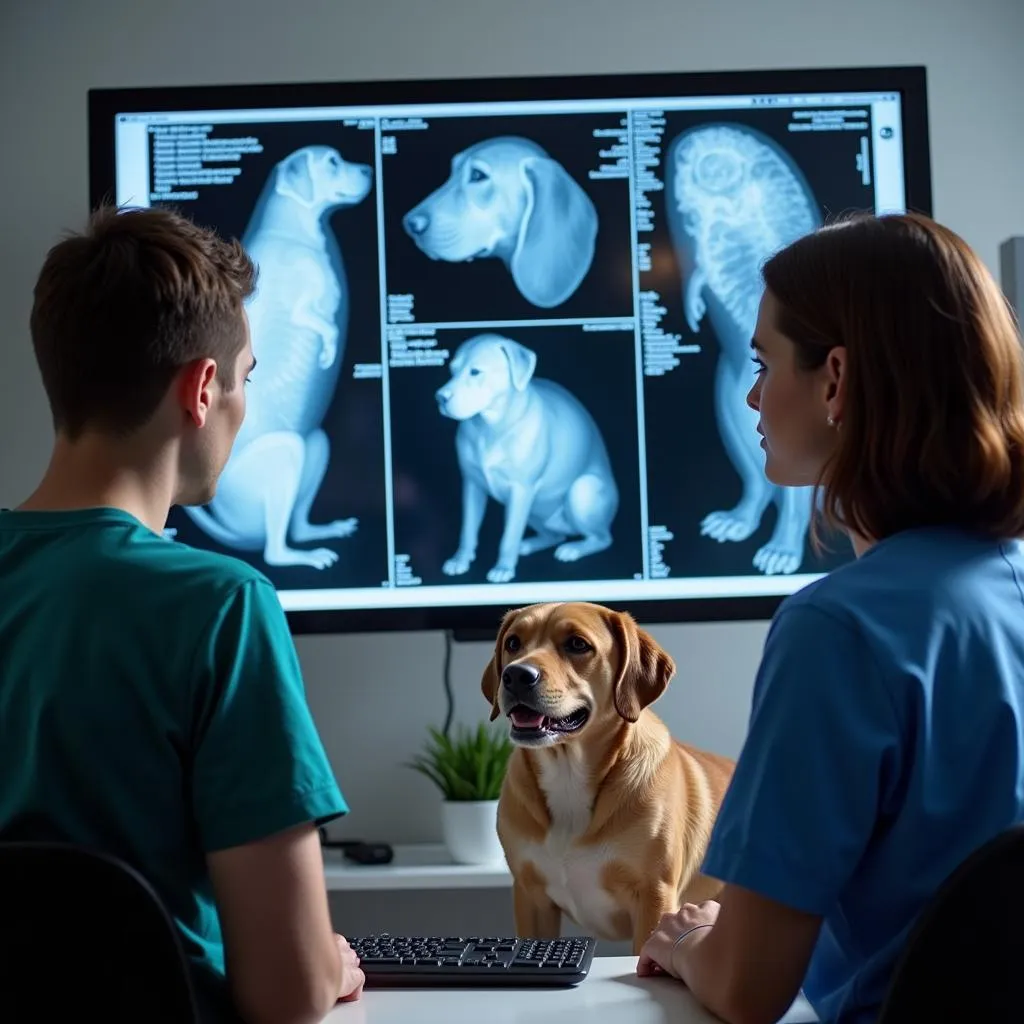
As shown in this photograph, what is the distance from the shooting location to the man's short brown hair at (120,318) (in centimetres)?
101

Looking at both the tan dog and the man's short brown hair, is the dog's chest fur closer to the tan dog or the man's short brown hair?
the tan dog

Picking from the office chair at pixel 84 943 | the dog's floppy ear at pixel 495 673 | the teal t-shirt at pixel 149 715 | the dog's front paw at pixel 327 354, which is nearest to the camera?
the office chair at pixel 84 943

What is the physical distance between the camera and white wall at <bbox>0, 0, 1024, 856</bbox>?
8.95 feet

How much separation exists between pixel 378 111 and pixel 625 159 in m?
0.50

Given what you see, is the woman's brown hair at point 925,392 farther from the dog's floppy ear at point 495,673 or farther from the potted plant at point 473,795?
the potted plant at point 473,795

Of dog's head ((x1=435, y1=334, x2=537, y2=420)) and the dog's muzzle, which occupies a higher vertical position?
dog's head ((x1=435, y1=334, x2=537, y2=420))

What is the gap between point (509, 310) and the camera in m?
2.46

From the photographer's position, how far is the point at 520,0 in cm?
277

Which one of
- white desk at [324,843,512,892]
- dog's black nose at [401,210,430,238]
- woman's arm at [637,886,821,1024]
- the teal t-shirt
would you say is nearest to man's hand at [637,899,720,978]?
woman's arm at [637,886,821,1024]

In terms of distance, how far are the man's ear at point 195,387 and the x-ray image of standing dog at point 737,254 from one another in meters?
1.53

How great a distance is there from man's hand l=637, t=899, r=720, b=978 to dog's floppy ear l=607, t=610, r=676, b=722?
26.0 inches

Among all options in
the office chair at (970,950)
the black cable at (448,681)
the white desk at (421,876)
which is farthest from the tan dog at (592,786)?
the office chair at (970,950)

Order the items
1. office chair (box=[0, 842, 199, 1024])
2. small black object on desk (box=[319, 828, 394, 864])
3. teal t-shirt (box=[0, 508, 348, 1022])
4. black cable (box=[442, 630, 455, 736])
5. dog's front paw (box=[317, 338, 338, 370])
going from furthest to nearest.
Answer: black cable (box=[442, 630, 455, 736]) < dog's front paw (box=[317, 338, 338, 370]) < small black object on desk (box=[319, 828, 394, 864]) < teal t-shirt (box=[0, 508, 348, 1022]) < office chair (box=[0, 842, 199, 1024])

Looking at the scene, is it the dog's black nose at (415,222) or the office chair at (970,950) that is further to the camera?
the dog's black nose at (415,222)
